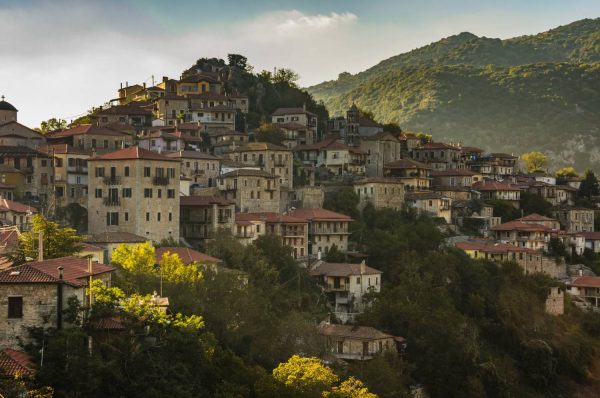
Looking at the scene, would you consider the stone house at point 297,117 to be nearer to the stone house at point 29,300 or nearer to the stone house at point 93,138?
the stone house at point 93,138

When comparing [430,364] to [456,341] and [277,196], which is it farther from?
[277,196]

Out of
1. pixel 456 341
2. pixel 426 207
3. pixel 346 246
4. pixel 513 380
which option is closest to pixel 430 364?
pixel 456 341

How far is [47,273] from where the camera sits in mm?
33406

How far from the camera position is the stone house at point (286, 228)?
72.6 meters

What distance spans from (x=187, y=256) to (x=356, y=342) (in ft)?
39.2

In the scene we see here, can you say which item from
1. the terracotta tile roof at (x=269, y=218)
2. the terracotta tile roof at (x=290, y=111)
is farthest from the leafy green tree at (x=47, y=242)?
the terracotta tile roof at (x=290, y=111)

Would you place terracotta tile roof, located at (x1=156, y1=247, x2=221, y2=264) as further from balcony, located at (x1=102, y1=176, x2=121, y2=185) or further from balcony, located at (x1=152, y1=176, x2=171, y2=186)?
balcony, located at (x1=102, y1=176, x2=121, y2=185)

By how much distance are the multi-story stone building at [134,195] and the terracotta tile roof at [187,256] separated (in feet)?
15.9

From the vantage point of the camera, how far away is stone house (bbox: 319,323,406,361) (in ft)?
199

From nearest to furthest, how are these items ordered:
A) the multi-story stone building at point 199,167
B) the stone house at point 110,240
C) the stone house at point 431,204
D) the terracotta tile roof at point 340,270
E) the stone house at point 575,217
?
the stone house at point 110,240 → the terracotta tile roof at point 340,270 → the multi-story stone building at point 199,167 → the stone house at point 431,204 → the stone house at point 575,217

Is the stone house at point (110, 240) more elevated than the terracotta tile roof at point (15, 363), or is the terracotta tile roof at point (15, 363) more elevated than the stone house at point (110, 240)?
the stone house at point (110, 240)

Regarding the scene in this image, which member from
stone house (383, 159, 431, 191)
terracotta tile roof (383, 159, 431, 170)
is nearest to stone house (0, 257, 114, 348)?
stone house (383, 159, 431, 191)

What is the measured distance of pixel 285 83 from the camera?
117 m

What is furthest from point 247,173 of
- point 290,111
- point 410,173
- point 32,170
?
point 290,111
